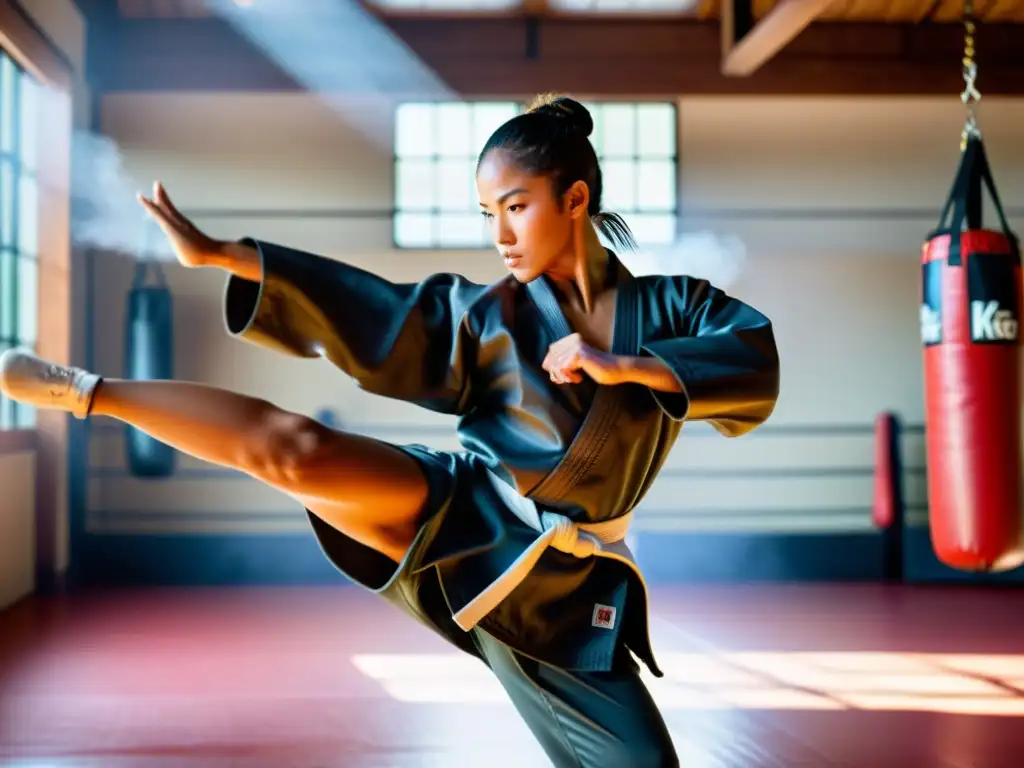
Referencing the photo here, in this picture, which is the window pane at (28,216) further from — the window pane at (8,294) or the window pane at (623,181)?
the window pane at (623,181)

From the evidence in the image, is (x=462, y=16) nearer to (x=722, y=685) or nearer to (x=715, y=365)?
(x=722, y=685)

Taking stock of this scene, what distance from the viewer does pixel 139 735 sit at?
8.52 feet

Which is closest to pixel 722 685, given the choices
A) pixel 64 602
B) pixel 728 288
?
pixel 728 288

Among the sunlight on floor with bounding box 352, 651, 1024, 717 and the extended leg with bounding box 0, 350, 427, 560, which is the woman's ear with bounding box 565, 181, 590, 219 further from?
the sunlight on floor with bounding box 352, 651, 1024, 717

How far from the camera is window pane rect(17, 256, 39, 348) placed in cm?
449

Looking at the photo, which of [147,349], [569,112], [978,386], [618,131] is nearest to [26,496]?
[147,349]

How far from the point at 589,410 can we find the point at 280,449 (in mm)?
453

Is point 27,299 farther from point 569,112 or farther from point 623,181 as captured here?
point 569,112

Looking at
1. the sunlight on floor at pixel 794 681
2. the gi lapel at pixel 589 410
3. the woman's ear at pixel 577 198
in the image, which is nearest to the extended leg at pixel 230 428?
the gi lapel at pixel 589 410

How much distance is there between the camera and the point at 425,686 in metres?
3.10

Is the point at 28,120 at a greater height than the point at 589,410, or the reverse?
the point at 28,120

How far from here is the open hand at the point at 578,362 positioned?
49.0 inches

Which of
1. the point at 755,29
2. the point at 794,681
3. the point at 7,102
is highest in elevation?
the point at 755,29

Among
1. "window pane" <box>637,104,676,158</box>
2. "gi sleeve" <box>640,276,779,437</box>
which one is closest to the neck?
"gi sleeve" <box>640,276,779,437</box>
